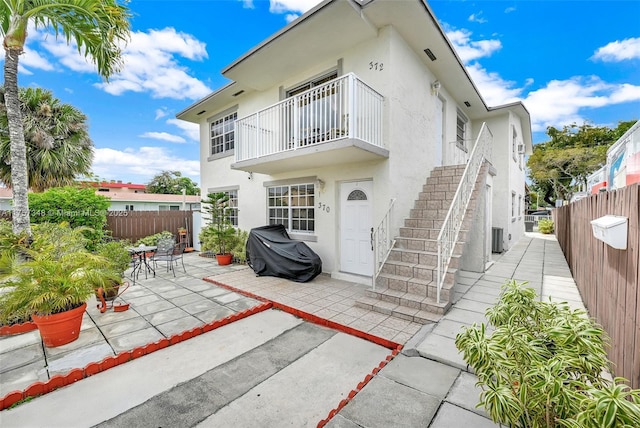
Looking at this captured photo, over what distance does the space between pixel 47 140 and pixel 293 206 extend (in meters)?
9.77

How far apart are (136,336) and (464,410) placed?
14.3ft

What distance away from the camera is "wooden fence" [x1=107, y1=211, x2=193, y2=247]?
444 inches

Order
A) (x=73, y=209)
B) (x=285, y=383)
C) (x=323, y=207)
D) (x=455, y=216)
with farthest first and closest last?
(x=73, y=209), (x=323, y=207), (x=455, y=216), (x=285, y=383)

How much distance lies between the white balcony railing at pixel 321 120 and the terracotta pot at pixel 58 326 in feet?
16.0

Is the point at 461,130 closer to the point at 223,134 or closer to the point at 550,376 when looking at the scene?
the point at 223,134

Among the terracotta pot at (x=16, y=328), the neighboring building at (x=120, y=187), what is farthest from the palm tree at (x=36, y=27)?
the neighboring building at (x=120, y=187)

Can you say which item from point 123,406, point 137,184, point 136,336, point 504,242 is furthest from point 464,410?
point 137,184

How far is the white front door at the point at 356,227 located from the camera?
647cm

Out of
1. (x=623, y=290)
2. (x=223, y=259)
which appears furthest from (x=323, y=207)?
(x=623, y=290)

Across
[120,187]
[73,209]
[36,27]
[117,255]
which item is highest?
[36,27]

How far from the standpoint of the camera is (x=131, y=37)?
5488 mm

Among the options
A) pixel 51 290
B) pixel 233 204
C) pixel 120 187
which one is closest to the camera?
pixel 51 290

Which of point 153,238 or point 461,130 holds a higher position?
point 461,130

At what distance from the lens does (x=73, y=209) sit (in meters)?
9.45
